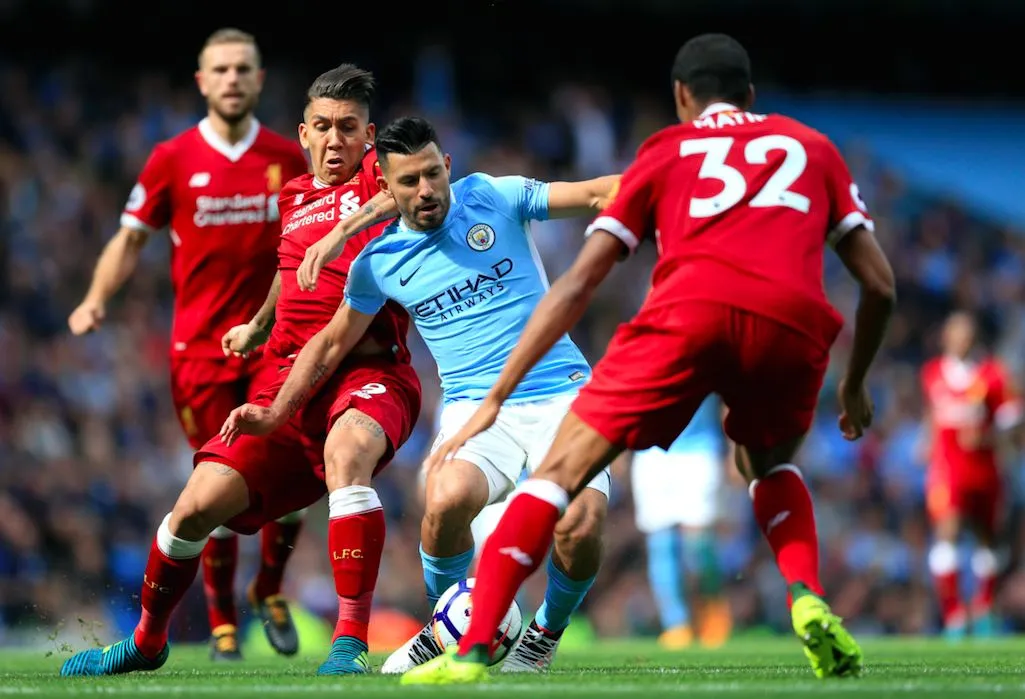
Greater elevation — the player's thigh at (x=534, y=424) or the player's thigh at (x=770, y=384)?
the player's thigh at (x=770, y=384)

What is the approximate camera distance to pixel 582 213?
21.5ft

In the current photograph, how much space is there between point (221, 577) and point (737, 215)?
471 centimetres

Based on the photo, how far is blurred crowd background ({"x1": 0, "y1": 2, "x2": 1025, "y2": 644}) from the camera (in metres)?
14.5

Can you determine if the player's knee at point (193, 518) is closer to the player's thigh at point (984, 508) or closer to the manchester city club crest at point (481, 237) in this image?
the manchester city club crest at point (481, 237)

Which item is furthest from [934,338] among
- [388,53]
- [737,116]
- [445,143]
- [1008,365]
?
[737,116]

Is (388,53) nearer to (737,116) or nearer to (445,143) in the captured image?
(445,143)

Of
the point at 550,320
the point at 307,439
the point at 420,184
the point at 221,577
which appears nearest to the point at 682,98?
the point at 550,320

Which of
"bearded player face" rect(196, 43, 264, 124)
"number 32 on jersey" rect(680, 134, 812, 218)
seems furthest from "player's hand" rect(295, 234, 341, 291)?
"bearded player face" rect(196, 43, 264, 124)

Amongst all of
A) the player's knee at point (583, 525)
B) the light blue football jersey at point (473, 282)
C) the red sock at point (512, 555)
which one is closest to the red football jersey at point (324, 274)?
the light blue football jersey at point (473, 282)

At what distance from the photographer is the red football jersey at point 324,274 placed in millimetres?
7055

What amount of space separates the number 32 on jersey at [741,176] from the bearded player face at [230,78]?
429cm

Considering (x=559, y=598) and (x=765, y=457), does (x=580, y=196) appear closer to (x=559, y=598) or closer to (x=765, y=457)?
(x=765, y=457)

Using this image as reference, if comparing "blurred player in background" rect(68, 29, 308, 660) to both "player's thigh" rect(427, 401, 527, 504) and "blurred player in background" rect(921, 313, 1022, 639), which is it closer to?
"player's thigh" rect(427, 401, 527, 504)

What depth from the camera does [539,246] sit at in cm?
1839
